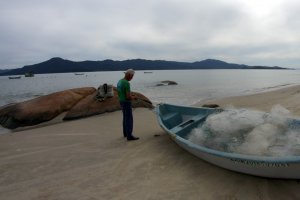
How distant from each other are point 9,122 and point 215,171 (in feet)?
33.6

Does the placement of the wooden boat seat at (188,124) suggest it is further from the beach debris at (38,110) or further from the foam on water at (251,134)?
the beach debris at (38,110)

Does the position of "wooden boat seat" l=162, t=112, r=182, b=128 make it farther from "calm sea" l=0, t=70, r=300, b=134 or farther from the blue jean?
"calm sea" l=0, t=70, r=300, b=134

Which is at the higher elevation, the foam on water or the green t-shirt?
the green t-shirt

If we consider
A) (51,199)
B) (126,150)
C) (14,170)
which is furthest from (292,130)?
(14,170)

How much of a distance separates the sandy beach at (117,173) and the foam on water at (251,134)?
421 millimetres

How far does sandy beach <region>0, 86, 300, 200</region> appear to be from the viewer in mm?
4250

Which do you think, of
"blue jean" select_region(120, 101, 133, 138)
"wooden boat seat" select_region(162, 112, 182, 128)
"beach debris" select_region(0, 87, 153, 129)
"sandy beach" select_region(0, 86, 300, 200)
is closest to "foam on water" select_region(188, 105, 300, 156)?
"sandy beach" select_region(0, 86, 300, 200)

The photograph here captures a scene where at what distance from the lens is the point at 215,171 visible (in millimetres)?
4875

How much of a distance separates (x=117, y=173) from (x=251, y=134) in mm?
2539

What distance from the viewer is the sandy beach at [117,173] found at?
4.25 m

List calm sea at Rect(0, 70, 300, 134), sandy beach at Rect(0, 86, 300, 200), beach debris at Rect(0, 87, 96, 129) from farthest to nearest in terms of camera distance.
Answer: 1. calm sea at Rect(0, 70, 300, 134)
2. beach debris at Rect(0, 87, 96, 129)
3. sandy beach at Rect(0, 86, 300, 200)

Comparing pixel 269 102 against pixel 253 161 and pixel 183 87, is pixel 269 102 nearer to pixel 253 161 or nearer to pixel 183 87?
pixel 253 161

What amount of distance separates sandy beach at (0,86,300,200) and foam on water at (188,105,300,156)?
42 centimetres

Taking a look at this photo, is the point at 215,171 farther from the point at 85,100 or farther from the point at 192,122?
the point at 85,100
